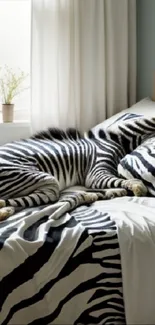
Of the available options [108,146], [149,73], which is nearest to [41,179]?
[108,146]

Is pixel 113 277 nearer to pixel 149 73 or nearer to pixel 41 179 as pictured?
pixel 41 179

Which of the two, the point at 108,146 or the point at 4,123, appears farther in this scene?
the point at 4,123

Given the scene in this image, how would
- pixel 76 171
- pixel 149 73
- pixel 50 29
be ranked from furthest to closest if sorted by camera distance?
pixel 149 73 → pixel 50 29 → pixel 76 171

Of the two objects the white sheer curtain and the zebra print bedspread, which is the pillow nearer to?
the white sheer curtain

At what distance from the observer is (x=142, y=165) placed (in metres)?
2.43

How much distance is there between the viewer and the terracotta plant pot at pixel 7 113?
10.0 ft

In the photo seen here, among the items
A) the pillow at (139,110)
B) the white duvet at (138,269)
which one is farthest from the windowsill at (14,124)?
the white duvet at (138,269)

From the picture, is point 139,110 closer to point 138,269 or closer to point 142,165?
point 142,165

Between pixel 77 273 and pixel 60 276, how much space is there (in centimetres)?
6

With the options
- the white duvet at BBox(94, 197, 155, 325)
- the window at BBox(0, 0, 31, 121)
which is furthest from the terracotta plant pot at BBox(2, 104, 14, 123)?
the white duvet at BBox(94, 197, 155, 325)

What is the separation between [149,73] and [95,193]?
1.16m

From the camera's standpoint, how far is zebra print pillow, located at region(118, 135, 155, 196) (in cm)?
238

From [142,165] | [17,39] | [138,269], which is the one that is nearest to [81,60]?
[17,39]

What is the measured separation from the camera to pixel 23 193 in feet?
7.75
